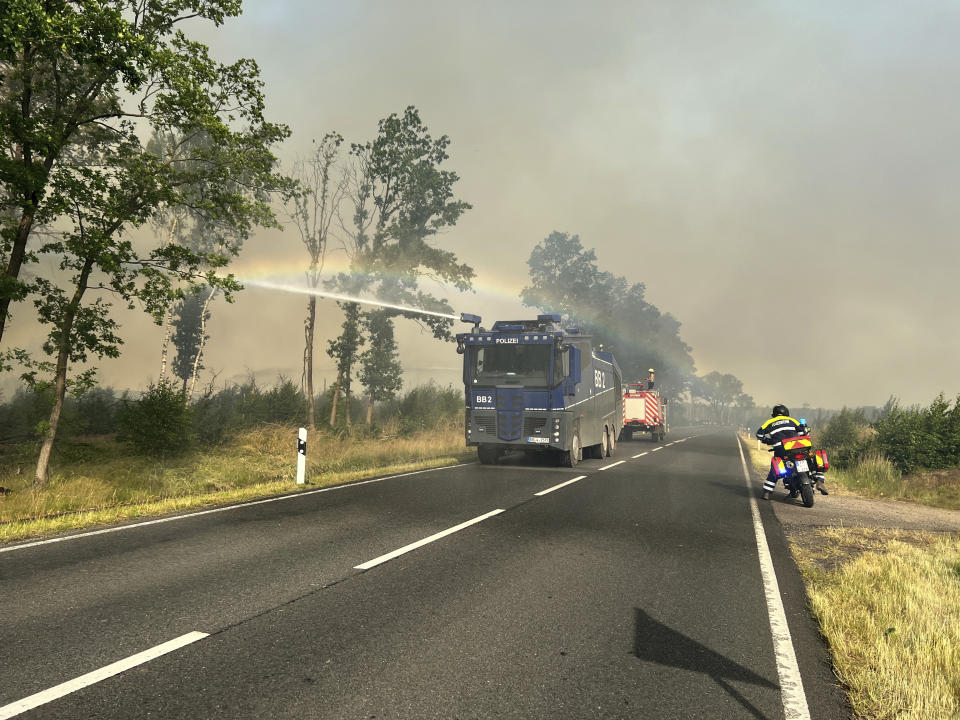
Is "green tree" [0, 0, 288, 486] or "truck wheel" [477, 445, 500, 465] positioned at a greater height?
"green tree" [0, 0, 288, 486]

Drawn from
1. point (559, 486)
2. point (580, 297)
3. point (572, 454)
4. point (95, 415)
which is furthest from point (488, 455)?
point (580, 297)

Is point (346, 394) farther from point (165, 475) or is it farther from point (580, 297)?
point (580, 297)

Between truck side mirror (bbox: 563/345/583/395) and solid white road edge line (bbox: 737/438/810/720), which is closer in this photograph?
solid white road edge line (bbox: 737/438/810/720)

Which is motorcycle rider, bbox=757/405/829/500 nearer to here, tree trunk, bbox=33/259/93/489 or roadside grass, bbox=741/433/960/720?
roadside grass, bbox=741/433/960/720

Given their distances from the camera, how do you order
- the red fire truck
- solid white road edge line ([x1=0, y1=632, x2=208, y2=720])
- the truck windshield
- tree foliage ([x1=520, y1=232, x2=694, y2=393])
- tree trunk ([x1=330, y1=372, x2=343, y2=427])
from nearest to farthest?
solid white road edge line ([x1=0, y1=632, x2=208, y2=720])
the truck windshield
tree trunk ([x1=330, y1=372, x2=343, y2=427])
the red fire truck
tree foliage ([x1=520, y1=232, x2=694, y2=393])

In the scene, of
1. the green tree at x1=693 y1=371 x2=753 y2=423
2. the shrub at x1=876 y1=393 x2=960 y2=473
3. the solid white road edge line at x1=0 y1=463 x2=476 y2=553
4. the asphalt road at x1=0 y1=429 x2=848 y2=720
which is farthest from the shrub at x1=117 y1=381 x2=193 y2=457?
the green tree at x1=693 y1=371 x2=753 y2=423

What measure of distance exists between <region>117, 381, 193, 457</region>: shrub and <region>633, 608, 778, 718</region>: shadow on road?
1200 centimetres

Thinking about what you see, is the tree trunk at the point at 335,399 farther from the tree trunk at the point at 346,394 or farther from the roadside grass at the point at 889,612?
the roadside grass at the point at 889,612

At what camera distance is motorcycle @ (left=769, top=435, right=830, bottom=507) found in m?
10.9

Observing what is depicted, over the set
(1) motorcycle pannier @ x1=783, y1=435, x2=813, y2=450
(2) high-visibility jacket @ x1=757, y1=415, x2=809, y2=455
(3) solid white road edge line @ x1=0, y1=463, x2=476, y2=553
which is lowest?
(3) solid white road edge line @ x1=0, y1=463, x2=476, y2=553

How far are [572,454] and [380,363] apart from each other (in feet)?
40.7

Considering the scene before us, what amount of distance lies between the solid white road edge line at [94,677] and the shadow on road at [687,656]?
3118 mm

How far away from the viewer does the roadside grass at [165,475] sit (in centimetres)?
848

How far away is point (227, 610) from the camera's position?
4582 millimetres
